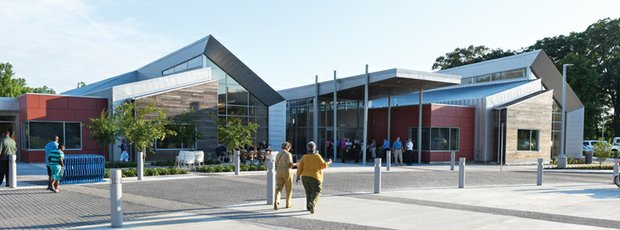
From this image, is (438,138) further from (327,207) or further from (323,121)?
(327,207)

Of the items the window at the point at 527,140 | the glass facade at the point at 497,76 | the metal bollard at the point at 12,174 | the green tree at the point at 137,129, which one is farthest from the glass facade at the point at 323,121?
the metal bollard at the point at 12,174

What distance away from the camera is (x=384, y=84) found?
2517 centimetres

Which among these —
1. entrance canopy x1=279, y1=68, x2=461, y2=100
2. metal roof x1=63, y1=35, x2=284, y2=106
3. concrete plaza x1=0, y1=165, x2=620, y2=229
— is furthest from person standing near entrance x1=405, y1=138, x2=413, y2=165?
concrete plaza x1=0, y1=165, x2=620, y2=229

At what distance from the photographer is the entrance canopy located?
22.9 meters

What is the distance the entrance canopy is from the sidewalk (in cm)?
1100

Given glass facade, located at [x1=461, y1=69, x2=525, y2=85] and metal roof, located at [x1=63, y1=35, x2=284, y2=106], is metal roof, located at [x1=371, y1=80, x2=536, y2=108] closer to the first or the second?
glass facade, located at [x1=461, y1=69, x2=525, y2=85]

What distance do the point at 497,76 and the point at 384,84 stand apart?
14.2 metres

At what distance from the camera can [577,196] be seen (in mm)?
11953

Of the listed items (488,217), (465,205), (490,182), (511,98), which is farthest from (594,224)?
(511,98)

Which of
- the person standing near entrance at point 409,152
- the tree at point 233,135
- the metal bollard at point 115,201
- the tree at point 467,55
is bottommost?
the person standing near entrance at point 409,152

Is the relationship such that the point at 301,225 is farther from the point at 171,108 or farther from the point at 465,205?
the point at 171,108

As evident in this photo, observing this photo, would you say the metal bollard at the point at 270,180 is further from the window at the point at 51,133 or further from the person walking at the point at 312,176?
the window at the point at 51,133

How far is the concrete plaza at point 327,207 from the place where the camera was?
7785 millimetres

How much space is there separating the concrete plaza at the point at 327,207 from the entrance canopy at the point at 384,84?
374 inches
